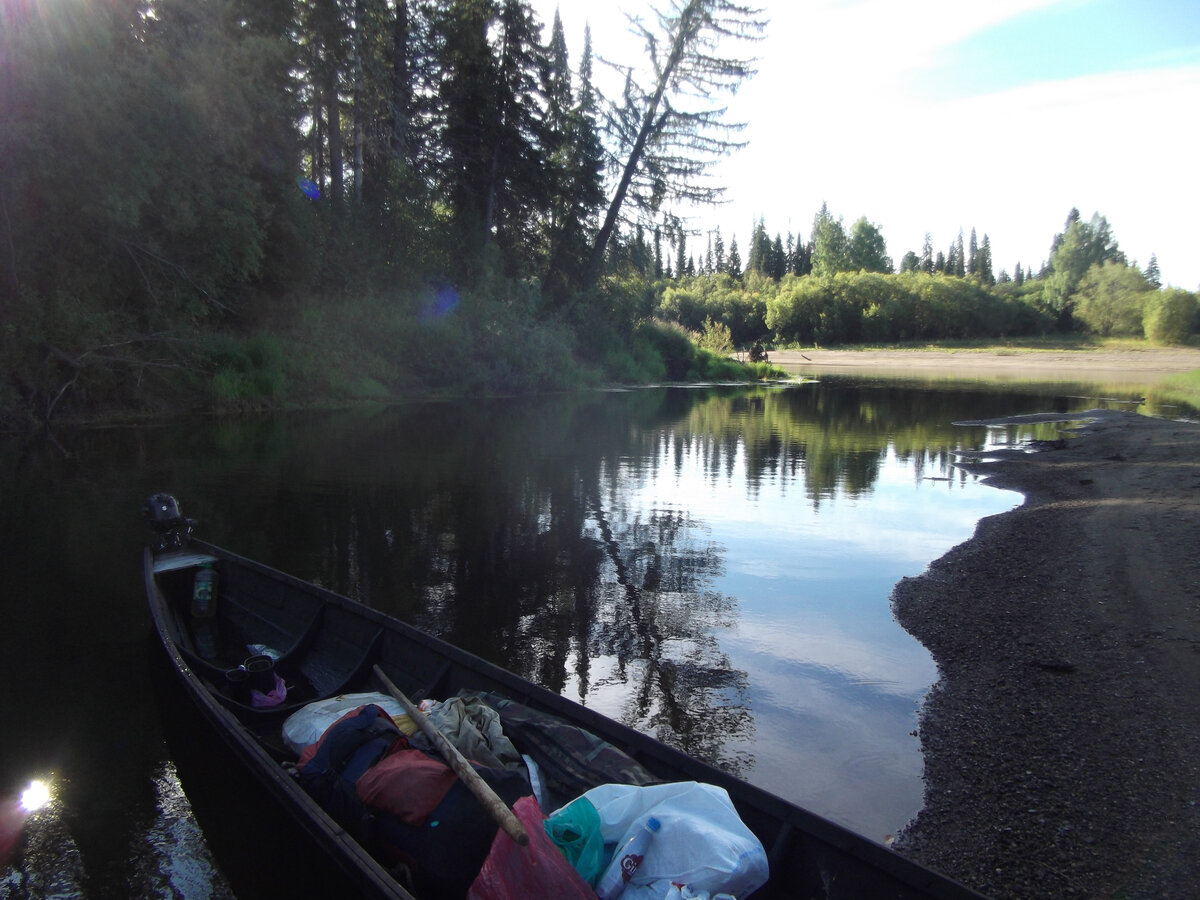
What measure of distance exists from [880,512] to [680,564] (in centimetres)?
491

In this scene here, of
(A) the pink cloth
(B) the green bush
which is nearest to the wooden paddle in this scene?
(A) the pink cloth

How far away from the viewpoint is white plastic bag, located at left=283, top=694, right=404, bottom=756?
4.92m

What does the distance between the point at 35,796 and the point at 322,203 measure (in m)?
30.1

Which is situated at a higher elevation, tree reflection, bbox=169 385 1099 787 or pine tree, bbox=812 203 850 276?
pine tree, bbox=812 203 850 276

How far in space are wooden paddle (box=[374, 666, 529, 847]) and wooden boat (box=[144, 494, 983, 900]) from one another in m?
0.48

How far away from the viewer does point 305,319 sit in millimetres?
29500

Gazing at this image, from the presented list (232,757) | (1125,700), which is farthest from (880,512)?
(232,757)

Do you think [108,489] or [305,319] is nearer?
[108,489]

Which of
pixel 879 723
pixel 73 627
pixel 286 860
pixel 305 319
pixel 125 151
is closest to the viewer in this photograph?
pixel 286 860

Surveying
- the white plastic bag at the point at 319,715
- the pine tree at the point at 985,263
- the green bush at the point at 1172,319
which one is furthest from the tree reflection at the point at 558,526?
the pine tree at the point at 985,263

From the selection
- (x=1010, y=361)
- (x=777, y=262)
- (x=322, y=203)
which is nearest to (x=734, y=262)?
(x=777, y=262)

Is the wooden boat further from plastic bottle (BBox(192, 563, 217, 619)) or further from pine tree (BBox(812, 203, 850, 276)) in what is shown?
pine tree (BBox(812, 203, 850, 276))

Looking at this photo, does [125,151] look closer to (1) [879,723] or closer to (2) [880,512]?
(2) [880,512]

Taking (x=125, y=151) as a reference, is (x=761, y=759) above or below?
below
